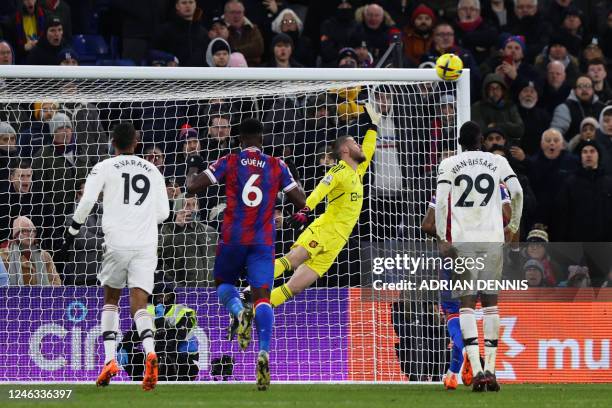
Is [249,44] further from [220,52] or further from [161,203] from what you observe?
[161,203]

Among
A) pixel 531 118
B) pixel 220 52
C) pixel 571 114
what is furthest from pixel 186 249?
pixel 571 114

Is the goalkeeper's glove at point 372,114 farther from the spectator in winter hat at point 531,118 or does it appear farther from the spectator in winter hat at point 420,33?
the spectator in winter hat at point 420,33

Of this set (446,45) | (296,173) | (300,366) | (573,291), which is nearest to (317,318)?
(300,366)

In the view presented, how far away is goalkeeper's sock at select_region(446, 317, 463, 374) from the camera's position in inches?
528

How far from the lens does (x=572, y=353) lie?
15.5m

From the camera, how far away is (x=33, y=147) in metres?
Result: 16.3

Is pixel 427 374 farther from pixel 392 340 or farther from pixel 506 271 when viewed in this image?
pixel 506 271

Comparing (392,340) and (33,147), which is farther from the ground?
(33,147)

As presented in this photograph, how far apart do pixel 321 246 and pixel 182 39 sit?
4855 mm

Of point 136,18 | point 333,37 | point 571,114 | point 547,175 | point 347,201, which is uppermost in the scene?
point 136,18

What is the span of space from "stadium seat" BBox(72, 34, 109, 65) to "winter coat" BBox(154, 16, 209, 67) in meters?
0.71

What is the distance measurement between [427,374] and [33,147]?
5.07 metres

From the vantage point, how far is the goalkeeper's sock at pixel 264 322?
12.7m

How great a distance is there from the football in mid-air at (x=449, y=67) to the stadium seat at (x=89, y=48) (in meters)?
5.89
